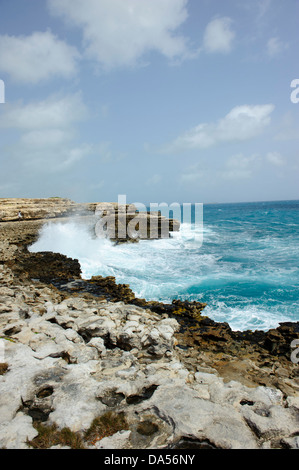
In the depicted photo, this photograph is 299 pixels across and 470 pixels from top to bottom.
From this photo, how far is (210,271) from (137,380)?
12.3 metres

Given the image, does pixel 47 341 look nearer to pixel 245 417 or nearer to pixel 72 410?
pixel 72 410

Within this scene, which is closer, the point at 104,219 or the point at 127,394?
the point at 127,394

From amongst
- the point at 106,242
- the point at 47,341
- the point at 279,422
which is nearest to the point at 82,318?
the point at 47,341

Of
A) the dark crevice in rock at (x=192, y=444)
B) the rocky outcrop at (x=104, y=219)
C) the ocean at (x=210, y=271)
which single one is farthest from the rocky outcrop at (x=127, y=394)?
the rocky outcrop at (x=104, y=219)

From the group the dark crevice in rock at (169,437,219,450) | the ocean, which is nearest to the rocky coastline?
the dark crevice in rock at (169,437,219,450)

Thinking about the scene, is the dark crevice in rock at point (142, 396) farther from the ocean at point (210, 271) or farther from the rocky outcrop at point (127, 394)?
the ocean at point (210, 271)

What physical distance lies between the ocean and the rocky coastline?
198 centimetres

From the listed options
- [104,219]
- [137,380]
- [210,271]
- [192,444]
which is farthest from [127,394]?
[104,219]

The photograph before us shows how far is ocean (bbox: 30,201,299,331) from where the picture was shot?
10.5 meters

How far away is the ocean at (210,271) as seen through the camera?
10.5 meters

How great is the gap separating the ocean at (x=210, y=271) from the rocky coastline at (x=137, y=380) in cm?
198

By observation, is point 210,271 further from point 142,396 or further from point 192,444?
point 192,444

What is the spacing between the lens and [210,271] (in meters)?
16.2
